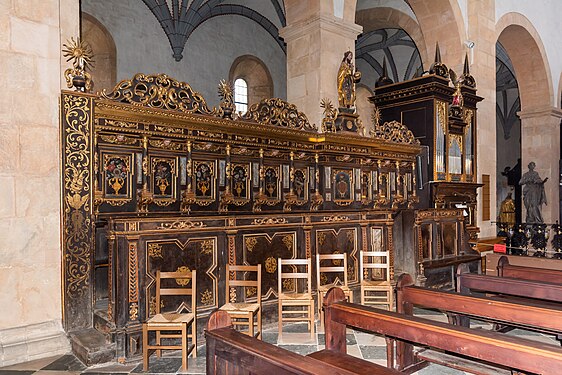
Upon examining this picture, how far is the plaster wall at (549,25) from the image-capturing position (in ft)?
40.9

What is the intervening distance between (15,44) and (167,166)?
194cm

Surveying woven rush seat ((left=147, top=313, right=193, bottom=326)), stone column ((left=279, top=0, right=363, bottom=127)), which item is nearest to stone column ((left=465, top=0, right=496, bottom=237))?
stone column ((left=279, top=0, right=363, bottom=127))

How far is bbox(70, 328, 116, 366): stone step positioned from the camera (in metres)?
3.66

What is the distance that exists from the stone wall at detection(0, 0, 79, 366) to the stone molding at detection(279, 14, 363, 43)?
4.15 m

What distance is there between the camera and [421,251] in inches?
264

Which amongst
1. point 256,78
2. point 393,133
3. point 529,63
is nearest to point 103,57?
point 256,78

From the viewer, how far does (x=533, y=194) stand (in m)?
12.8

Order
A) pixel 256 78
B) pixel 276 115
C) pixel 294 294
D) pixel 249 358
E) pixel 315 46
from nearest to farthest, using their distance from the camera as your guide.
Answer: pixel 249 358 < pixel 294 294 < pixel 276 115 < pixel 315 46 < pixel 256 78

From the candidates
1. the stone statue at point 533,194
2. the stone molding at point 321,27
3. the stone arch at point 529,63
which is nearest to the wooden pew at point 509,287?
the stone molding at point 321,27

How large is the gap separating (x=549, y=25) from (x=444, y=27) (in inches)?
234

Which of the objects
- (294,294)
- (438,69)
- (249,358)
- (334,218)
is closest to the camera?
(249,358)

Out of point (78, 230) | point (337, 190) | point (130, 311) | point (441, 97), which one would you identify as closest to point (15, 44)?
point (78, 230)

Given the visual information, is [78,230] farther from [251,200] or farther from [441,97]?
[441,97]

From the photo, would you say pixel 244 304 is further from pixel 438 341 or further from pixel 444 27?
pixel 444 27
